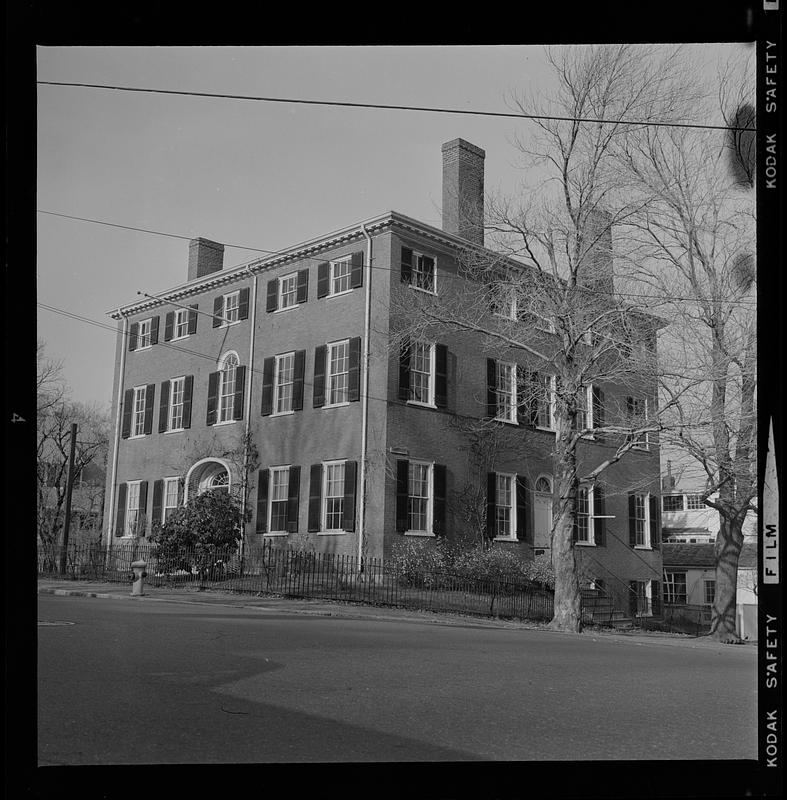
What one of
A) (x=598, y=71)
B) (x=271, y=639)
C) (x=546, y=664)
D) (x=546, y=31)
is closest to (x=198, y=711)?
(x=546, y=31)

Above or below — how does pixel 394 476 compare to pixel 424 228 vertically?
below

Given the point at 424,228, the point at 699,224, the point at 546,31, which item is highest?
the point at 424,228

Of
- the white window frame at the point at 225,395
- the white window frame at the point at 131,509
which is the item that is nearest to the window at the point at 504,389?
the white window frame at the point at 225,395

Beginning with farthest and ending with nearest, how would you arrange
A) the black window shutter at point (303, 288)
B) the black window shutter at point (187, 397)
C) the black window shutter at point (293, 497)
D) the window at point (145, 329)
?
the black window shutter at point (187, 397) < the black window shutter at point (303, 288) < the black window shutter at point (293, 497) < the window at point (145, 329)

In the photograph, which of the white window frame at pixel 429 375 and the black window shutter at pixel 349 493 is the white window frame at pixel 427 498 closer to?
the black window shutter at pixel 349 493

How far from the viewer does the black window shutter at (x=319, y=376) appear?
18828mm

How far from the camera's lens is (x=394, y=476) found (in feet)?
59.3

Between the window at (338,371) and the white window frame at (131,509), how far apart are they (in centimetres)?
593

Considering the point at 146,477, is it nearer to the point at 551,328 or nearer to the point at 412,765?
the point at 551,328

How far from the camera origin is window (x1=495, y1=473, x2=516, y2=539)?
64.5 ft

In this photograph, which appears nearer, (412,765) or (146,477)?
(412,765)

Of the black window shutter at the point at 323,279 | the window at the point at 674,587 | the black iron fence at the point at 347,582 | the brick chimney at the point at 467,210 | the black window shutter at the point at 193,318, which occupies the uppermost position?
the brick chimney at the point at 467,210

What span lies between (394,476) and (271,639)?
420 inches
